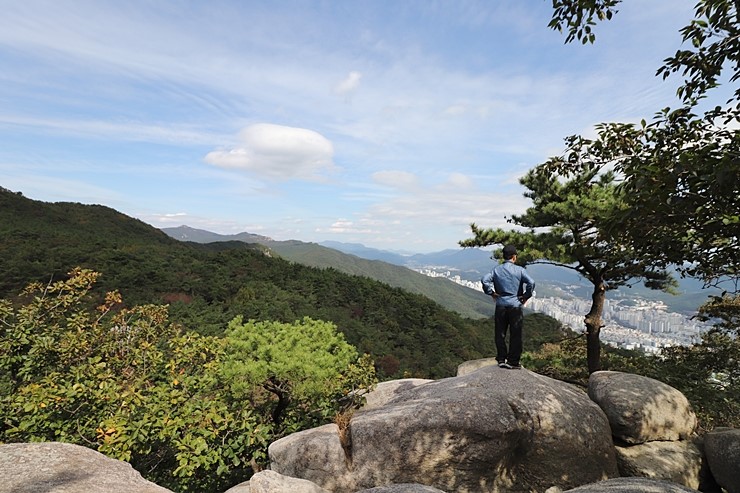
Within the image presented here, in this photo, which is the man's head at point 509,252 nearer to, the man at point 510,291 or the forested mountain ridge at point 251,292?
the man at point 510,291

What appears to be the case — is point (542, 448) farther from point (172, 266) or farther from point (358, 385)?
point (172, 266)

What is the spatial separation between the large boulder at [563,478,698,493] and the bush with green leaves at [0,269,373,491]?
5160 millimetres

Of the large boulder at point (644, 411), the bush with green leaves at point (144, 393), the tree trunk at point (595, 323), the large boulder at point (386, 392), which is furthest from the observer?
the tree trunk at point (595, 323)

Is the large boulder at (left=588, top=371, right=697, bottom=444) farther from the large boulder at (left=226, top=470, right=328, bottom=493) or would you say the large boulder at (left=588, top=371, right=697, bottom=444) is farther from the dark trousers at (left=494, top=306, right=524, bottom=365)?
the large boulder at (left=226, top=470, right=328, bottom=493)

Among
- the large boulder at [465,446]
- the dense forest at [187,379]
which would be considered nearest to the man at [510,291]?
the large boulder at [465,446]

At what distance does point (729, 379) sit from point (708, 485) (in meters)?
7.38

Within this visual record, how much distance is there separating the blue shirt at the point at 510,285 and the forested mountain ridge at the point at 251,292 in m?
18.6

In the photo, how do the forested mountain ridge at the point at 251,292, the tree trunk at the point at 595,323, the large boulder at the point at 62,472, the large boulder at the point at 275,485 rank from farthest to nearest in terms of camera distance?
the forested mountain ridge at the point at 251,292 < the tree trunk at the point at 595,323 < the large boulder at the point at 275,485 < the large boulder at the point at 62,472

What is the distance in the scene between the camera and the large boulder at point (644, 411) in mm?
7625

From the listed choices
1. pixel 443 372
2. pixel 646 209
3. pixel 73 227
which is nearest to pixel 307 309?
pixel 443 372

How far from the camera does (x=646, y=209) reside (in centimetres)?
455

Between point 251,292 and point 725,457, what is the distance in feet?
122

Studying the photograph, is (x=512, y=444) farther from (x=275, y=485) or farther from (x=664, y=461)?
(x=275, y=485)

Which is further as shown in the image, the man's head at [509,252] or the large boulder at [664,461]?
the man's head at [509,252]
